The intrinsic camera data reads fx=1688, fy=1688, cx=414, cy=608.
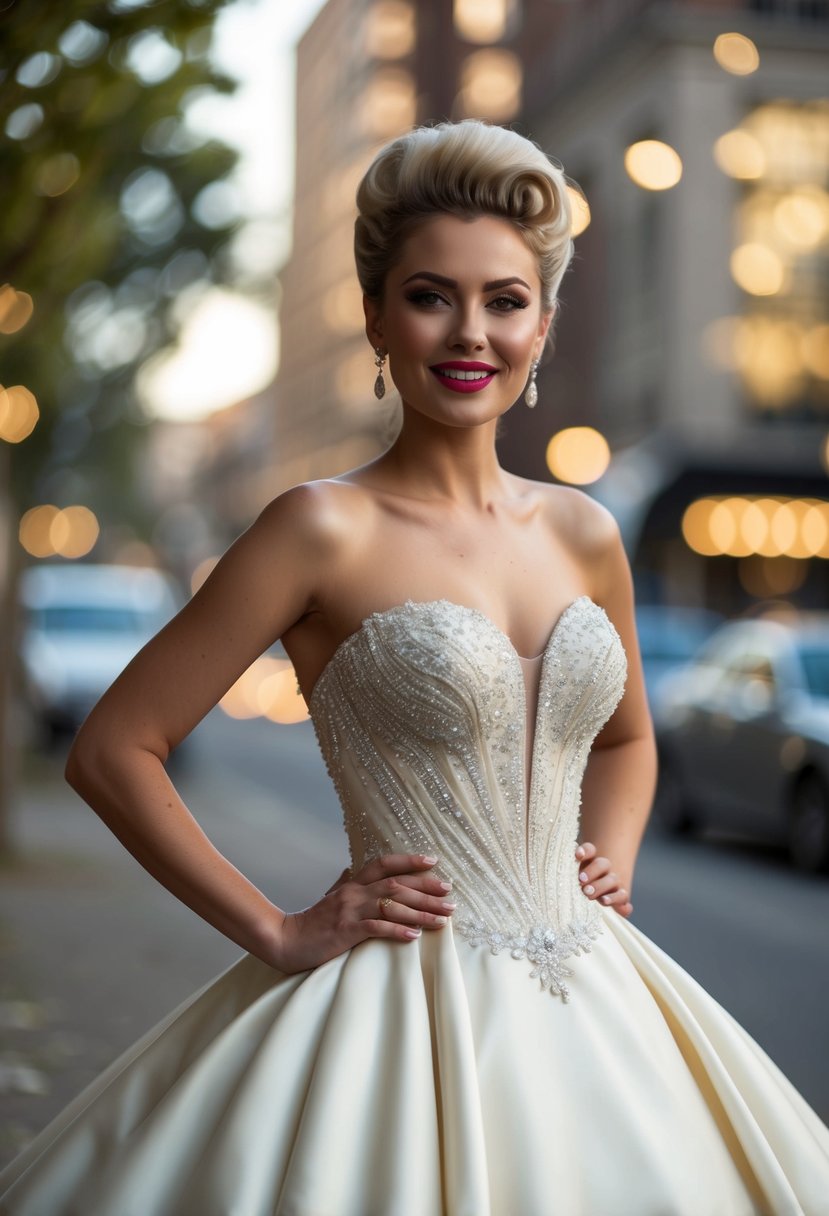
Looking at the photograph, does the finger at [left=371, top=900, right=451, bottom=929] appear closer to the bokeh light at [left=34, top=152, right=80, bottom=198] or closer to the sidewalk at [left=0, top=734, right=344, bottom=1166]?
the sidewalk at [left=0, top=734, right=344, bottom=1166]

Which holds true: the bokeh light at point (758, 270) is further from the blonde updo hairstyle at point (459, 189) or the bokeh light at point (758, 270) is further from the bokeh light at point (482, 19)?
the blonde updo hairstyle at point (459, 189)

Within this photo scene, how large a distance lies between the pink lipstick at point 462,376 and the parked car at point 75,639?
54.7 feet

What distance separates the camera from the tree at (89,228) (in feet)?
18.6

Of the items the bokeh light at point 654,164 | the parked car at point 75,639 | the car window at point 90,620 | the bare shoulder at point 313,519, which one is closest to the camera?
the bare shoulder at point 313,519

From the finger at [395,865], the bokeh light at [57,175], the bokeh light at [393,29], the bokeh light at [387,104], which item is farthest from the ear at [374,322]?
the bokeh light at [393,29]

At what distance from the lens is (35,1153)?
2709 mm

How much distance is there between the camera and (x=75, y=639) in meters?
21.0

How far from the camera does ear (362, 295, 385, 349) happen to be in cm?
283

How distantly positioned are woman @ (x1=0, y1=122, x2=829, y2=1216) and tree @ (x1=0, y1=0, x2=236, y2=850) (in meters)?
2.80

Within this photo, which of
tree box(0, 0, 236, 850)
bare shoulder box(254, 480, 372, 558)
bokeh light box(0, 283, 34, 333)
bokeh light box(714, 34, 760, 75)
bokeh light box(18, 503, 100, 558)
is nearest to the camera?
bare shoulder box(254, 480, 372, 558)

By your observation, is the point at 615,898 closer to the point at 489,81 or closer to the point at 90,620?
the point at 90,620

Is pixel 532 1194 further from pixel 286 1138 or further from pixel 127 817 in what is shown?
pixel 127 817

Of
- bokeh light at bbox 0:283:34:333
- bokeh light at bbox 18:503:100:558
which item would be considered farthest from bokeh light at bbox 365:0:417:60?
bokeh light at bbox 0:283:34:333

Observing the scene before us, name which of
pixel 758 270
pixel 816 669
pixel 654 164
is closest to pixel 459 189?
pixel 816 669
